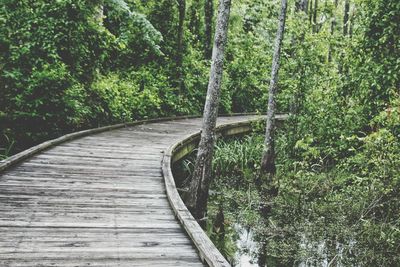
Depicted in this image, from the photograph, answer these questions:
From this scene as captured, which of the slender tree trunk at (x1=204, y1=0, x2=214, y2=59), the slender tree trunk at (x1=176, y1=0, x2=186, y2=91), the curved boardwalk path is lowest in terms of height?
the curved boardwalk path

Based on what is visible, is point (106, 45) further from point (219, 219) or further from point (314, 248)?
point (314, 248)

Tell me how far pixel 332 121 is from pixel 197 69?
8.68 meters

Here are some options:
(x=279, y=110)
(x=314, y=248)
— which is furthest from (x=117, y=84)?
(x=279, y=110)

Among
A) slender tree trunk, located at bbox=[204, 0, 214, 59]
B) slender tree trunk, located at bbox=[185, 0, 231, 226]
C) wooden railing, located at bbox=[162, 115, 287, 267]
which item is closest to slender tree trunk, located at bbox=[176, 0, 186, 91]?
slender tree trunk, located at bbox=[204, 0, 214, 59]

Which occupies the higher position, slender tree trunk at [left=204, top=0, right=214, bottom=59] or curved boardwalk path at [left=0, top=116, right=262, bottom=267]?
slender tree trunk at [left=204, top=0, right=214, bottom=59]

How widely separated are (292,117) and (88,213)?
363 inches

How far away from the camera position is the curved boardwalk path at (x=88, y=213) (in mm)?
3854

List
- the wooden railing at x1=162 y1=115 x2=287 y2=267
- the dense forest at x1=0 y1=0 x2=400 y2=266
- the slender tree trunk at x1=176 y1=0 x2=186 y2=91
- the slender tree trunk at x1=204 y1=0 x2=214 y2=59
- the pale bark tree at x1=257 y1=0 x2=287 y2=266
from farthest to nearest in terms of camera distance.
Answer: the slender tree trunk at x1=204 y1=0 x2=214 y2=59 < the slender tree trunk at x1=176 y1=0 x2=186 y2=91 < the pale bark tree at x1=257 y1=0 x2=287 y2=266 < the dense forest at x1=0 y1=0 x2=400 y2=266 < the wooden railing at x1=162 y1=115 x2=287 y2=267

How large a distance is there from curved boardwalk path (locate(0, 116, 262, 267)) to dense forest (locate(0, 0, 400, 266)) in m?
1.66

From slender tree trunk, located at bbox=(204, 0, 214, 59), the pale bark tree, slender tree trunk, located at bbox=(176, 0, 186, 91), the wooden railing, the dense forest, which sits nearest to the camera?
the wooden railing

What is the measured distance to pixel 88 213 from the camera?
499 centimetres

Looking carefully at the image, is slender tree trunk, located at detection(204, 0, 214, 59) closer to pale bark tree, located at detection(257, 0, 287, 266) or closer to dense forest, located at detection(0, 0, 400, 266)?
dense forest, located at detection(0, 0, 400, 266)

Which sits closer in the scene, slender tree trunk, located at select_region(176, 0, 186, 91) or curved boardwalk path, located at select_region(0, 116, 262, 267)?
curved boardwalk path, located at select_region(0, 116, 262, 267)

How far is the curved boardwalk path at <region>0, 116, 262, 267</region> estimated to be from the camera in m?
3.85
